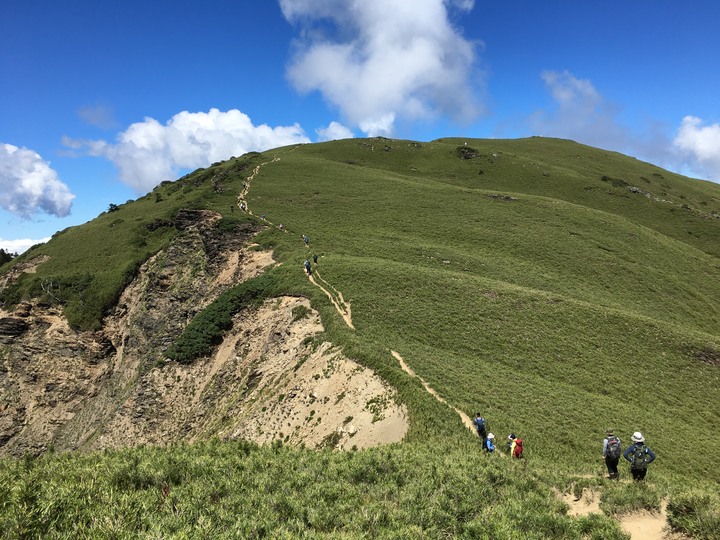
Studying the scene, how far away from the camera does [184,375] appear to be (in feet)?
129

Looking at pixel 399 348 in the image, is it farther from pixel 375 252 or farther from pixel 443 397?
pixel 375 252

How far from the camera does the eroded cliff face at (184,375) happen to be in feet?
81.5

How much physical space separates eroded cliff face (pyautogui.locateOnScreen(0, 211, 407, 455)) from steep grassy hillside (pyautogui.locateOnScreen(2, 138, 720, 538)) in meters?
2.34

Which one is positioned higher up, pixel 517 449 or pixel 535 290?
pixel 535 290

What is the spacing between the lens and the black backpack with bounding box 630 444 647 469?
1514 cm

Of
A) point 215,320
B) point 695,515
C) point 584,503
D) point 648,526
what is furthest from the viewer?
point 215,320

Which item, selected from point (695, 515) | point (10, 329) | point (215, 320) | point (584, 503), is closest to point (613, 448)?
point (584, 503)

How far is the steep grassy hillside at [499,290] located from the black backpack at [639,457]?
884 mm

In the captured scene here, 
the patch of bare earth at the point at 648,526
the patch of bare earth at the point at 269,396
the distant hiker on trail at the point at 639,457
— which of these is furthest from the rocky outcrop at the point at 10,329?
the distant hiker on trail at the point at 639,457

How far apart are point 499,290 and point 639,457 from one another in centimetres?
2658

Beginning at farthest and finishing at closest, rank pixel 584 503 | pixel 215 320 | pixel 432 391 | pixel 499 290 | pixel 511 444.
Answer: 1. pixel 215 320
2. pixel 499 290
3. pixel 432 391
4. pixel 511 444
5. pixel 584 503

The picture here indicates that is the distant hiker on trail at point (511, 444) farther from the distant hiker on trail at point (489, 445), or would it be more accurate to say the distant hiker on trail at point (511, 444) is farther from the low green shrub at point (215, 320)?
the low green shrub at point (215, 320)

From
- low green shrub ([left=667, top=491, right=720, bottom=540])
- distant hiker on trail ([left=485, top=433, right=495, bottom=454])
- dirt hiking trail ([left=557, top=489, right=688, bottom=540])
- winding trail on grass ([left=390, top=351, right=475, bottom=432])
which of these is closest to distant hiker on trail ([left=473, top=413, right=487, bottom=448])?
distant hiker on trail ([left=485, top=433, right=495, bottom=454])

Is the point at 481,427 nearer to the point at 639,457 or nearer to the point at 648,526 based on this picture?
the point at 639,457
